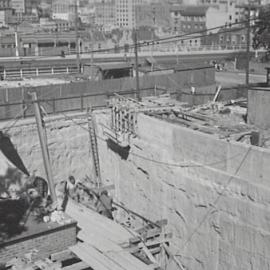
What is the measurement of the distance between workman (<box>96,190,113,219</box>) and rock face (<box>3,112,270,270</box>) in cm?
127

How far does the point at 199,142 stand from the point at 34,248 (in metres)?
5.90

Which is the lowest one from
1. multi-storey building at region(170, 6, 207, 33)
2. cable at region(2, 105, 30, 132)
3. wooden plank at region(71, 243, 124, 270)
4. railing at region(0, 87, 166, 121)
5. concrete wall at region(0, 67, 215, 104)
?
wooden plank at region(71, 243, 124, 270)

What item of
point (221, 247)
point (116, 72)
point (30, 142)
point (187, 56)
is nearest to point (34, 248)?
point (221, 247)

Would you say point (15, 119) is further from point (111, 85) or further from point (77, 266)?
point (77, 266)

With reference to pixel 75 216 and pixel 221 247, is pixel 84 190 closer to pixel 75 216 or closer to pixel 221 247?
pixel 75 216

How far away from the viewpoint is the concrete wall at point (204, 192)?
1377 centimetres

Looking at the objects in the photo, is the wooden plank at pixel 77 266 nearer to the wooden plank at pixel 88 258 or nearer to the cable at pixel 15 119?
the wooden plank at pixel 88 258

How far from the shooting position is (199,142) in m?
15.9

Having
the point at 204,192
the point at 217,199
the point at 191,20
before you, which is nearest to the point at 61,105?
the point at 204,192

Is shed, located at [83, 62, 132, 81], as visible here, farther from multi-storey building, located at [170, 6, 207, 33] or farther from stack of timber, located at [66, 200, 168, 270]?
multi-storey building, located at [170, 6, 207, 33]

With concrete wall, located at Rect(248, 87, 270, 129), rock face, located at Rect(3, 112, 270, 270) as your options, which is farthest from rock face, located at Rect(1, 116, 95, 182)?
concrete wall, located at Rect(248, 87, 270, 129)

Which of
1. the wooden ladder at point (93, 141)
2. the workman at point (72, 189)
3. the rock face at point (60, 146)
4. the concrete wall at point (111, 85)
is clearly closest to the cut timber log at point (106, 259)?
the workman at point (72, 189)

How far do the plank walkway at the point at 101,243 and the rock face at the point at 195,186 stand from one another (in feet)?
7.94

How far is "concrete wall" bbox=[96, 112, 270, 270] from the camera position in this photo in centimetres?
1377
